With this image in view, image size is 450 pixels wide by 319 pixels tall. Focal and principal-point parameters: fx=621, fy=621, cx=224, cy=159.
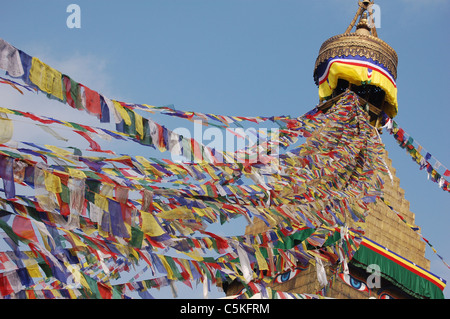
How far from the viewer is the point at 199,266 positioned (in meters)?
4.53

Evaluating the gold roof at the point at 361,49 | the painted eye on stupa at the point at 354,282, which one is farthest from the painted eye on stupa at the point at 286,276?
the gold roof at the point at 361,49

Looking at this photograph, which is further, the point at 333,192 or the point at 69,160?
the point at 333,192

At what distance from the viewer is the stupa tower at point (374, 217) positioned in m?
10.3

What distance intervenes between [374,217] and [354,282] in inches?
75.0

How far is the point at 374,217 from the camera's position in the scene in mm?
11867

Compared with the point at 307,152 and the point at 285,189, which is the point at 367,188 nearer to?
the point at 307,152

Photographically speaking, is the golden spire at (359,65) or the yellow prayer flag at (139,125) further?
the golden spire at (359,65)

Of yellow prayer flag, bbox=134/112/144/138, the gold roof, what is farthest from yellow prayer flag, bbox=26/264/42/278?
the gold roof

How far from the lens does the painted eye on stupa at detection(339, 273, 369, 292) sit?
1027cm

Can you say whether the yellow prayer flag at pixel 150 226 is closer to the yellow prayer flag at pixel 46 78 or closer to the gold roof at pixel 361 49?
the yellow prayer flag at pixel 46 78

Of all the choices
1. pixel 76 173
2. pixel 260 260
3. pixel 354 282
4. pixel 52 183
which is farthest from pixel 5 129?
pixel 354 282

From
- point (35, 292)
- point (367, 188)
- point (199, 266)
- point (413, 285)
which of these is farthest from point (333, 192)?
point (413, 285)

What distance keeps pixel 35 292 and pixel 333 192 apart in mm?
3621
